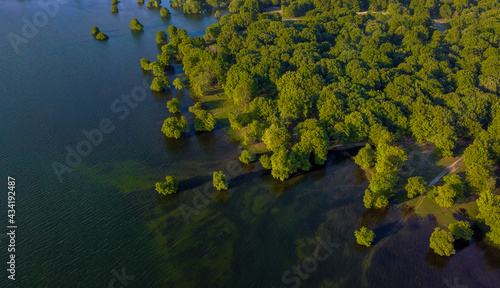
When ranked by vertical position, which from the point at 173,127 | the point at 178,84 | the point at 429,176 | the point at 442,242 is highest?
the point at 178,84

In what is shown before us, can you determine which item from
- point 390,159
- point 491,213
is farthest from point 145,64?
point 491,213

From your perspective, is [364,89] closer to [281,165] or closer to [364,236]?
[281,165]

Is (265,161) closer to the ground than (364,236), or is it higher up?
higher up

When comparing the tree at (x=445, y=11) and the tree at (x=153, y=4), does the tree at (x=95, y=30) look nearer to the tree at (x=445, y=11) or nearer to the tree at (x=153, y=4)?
the tree at (x=153, y=4)

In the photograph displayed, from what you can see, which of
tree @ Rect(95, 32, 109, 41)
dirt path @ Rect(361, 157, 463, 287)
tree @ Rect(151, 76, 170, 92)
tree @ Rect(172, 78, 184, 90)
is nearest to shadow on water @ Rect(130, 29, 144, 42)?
tree @ Rect(95, 32, 109, 41)

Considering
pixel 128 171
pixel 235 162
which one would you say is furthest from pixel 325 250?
pixel 128 171

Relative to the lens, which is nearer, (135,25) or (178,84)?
(178,84)

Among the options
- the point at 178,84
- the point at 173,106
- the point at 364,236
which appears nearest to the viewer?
the point at 364,236
